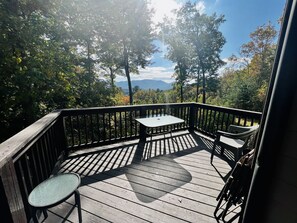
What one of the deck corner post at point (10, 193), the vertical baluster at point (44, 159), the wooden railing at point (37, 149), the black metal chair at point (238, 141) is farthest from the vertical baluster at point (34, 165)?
the black metal chair at point (238, 141)

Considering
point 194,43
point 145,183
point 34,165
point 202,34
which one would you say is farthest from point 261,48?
point 34,165

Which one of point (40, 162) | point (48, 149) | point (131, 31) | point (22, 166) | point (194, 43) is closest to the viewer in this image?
point (22, 166)

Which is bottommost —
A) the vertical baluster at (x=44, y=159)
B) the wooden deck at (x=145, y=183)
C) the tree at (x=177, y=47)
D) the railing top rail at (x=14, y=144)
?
the wooden deck at (x=145, y=183)

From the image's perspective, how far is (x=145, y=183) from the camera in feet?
7.38

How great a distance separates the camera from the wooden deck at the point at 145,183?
1728 millimetres

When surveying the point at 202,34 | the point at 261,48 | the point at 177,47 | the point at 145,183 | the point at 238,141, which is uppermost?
the point at 202,34

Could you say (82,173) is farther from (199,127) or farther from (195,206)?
(199,127)

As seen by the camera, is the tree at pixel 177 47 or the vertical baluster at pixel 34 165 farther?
the tree at pixel 177 47

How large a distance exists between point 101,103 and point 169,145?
6.98 metres

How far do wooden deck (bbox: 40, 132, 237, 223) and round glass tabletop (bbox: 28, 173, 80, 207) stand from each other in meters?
0.55

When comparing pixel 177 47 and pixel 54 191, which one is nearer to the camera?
pixel 54 191

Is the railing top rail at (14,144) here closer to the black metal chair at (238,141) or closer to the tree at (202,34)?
the black metal chair at (238,141)

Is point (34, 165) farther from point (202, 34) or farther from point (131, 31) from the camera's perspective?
point (202, 34)

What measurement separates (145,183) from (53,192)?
4.18ft
